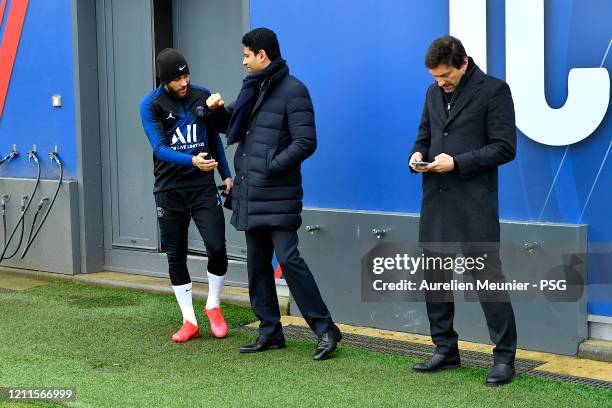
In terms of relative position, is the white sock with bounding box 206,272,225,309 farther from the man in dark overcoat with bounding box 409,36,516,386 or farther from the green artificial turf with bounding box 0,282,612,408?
the man in dark overcoat with bounding box 409,36,516,386

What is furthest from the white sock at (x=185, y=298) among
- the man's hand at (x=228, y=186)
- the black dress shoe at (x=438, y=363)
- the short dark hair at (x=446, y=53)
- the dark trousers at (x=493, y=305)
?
the short dark hair at (x=446, y=53)

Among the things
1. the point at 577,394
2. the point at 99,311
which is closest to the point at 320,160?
the point at 99,311

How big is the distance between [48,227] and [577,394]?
17.2 ft

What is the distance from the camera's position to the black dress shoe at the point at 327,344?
18.1ft

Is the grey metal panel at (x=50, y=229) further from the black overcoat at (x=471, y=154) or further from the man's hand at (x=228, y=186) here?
the black overcoat at (x=471, y=154)

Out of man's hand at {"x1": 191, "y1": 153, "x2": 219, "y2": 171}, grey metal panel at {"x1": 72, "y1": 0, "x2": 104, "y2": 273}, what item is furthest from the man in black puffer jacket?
grey metal panel at {"x1": 72, "y1": 0, "x2": 104, "y2": 273}

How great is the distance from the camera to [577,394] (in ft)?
15.7

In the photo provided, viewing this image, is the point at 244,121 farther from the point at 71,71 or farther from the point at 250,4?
the point at 71,71

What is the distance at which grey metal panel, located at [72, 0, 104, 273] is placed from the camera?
8.27m

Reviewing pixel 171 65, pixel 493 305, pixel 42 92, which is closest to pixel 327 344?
pixel 493 305

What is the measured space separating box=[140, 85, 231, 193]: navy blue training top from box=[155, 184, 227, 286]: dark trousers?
2.2 inches

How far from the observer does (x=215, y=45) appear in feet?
25.4

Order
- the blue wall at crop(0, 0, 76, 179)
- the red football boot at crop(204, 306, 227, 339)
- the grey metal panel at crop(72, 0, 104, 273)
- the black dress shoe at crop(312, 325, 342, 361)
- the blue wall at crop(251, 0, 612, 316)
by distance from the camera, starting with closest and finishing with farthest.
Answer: the blue wall at crop(251, 0, 612, 316), the black dress shoe at crop(312, 325, 342, 361), the red football boot at crop(204, 306, 227, 339), the grey metal panel at crop(72, 0, 104, 273), the blue wall at crop(0, 0, 76, 179)

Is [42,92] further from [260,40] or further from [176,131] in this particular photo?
[260,40]
